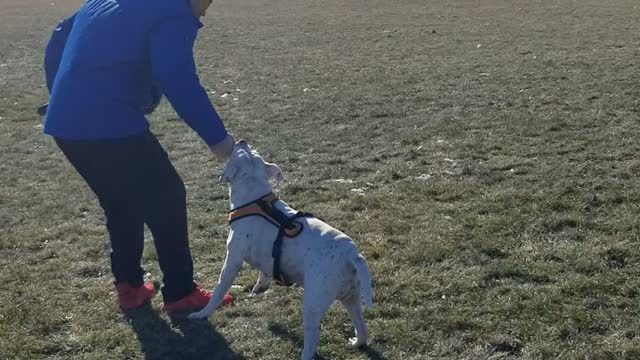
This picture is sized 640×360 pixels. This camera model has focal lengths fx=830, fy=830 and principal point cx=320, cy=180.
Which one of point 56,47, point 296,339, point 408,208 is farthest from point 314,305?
point 408,208

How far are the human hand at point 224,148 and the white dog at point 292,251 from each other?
40 millimetres

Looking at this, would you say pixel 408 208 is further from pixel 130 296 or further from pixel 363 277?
pixel 363 277

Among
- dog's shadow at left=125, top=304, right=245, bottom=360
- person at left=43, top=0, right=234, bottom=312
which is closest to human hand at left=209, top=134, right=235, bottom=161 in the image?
person at left=43, top=0, right=234, bottom=312

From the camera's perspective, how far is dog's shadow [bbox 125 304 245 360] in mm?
4711

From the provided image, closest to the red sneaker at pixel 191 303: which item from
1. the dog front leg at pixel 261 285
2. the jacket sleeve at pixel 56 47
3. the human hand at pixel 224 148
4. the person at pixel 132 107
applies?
the person at pixel 132 107

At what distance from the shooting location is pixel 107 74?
4582 millimetres

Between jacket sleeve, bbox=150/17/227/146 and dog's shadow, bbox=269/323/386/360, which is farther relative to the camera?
dog's shadow, bbox=269/323/386/360

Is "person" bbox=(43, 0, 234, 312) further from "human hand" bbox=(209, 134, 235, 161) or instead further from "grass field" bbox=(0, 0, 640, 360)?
"grass field" bbox=(0, 0, 640, 360)

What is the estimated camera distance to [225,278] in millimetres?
4691

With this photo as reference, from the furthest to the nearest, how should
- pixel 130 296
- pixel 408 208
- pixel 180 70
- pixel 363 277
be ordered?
pixel 408 208 → pixel 130 296 → pixel 180 70 → pixel 363 277

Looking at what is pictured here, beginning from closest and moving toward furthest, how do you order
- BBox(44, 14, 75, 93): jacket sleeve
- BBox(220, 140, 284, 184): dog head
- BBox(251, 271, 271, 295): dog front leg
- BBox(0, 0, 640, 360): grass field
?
BBox(220, 140, 284, 184): dog head < BBox(0, 0, 640, 360): grass field < BBox(44, 14, 75, 93): jacket sleeve < BBox(251, 271, 271, 295): dog front leg

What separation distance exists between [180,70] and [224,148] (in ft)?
1.70

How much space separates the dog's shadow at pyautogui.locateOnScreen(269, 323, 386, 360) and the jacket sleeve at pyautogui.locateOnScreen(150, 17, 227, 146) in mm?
1275

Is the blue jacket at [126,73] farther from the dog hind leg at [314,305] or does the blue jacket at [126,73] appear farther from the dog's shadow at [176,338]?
the dog's shadow at [176,338]
